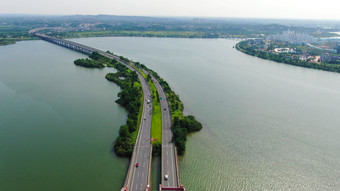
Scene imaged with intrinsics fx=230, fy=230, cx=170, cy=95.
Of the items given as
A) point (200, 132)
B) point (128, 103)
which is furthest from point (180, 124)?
point (128, 103)

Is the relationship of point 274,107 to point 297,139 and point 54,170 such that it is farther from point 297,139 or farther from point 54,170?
point 54,170

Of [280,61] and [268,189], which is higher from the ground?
[280,61]

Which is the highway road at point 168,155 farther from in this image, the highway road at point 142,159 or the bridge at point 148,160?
the highway road at point 142,159

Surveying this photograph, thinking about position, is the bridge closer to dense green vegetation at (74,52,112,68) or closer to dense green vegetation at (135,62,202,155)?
dense green vegetation at (135,62,202,155)

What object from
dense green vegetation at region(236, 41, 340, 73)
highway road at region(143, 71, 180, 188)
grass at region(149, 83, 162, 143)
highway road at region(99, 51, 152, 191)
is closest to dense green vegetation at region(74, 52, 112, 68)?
grass at region(149, 83, 162, 143)

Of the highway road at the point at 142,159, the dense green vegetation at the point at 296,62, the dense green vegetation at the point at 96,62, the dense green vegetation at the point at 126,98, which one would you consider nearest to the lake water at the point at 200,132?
the dense green vegetation at the point at 126,98

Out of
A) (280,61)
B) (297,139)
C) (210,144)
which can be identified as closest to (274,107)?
(297,139)

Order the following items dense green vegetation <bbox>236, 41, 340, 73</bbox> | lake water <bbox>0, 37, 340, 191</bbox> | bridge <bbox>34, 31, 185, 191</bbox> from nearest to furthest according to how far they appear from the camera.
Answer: bridge <bbox>34, 31, 185, 191</bbox>, lake water <bbox>0, 37, 340, 191</bbox>, dense green vegetation <bbox>236, 41, 340, 73</bbox>

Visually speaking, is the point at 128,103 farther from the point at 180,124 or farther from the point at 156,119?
the point at 180,124
